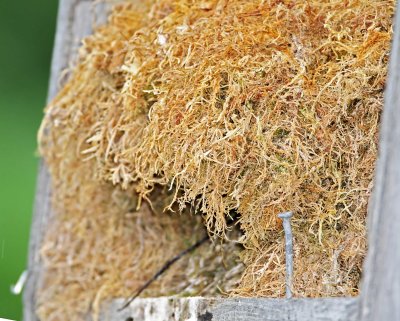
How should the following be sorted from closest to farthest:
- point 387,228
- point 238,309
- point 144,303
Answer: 1. point 387,228
2. point 238,309
3. point 144,303

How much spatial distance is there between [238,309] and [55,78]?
89 centimetres

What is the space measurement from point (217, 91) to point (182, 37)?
0.16 metres

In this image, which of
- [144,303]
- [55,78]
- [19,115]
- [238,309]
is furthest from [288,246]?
[19,115]

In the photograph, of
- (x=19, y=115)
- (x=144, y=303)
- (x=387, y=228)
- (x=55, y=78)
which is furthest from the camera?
(x=19, y=115)

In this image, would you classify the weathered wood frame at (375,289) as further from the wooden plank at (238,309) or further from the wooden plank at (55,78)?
the wooden plank at (55,78)

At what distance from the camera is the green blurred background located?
268 cm

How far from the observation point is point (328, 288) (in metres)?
0.96

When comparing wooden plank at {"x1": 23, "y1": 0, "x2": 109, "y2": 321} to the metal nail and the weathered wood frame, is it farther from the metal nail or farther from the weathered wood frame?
the metal nail

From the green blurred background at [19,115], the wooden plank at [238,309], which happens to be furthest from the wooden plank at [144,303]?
the green blurred background at [19,115]

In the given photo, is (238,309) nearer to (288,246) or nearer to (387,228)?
(288,246)

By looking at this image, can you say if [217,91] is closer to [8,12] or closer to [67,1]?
[67,1]

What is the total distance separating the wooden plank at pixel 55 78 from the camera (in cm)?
164

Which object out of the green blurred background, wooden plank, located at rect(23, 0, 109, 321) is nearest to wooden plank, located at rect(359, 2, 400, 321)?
wooden plank, located at rect(23, 0, 109, 321)

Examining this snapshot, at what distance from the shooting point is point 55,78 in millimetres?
1652
